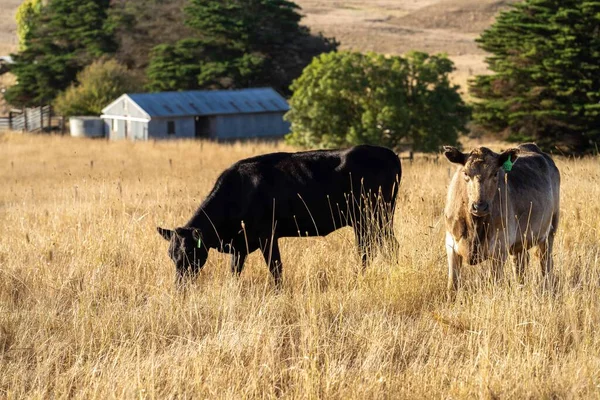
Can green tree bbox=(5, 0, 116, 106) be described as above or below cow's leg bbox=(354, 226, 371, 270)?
above

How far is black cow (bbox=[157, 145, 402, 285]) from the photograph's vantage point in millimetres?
9930

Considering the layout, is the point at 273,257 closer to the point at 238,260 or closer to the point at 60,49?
the point at 238,260

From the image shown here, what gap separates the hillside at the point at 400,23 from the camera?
4857 inches

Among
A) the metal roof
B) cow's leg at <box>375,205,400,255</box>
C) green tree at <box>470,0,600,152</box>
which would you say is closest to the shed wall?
the metal roof

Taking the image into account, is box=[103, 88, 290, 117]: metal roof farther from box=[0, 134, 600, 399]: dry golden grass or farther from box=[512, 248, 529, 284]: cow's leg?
box=[512, 248, 529, 284]: cow's leg

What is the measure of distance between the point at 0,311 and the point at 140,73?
2330 inches

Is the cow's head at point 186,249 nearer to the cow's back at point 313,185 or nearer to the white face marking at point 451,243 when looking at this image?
the cow's back at point 313,185

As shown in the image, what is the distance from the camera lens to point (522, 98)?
32.3 m

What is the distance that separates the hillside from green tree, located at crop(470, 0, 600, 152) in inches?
2685

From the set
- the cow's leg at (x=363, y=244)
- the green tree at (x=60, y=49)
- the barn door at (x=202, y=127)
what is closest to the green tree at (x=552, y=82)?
the cow's leg at (x=363, y=244)

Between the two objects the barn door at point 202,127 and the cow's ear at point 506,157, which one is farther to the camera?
the barn door at point 202,127

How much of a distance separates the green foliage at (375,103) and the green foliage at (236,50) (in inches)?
992

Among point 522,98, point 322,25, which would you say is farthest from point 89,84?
point 322,25

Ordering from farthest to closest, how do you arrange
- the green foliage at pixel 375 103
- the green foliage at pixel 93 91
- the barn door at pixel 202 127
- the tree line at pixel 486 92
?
the green foliage at pixel 93 91 → the barn door at pixel 202 127 → the green foliage at pixel 375 103 → the tree line at pixel 486 92
